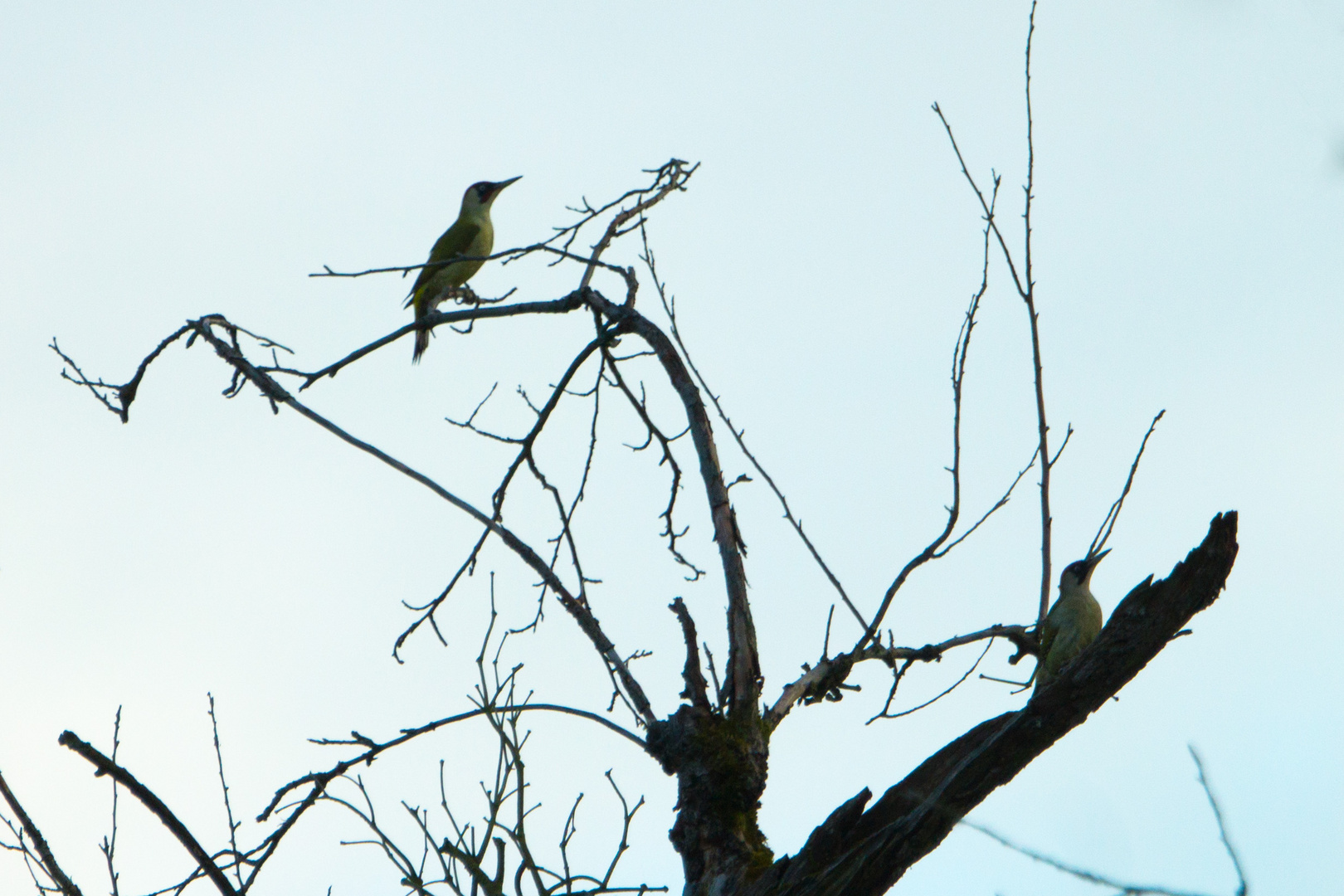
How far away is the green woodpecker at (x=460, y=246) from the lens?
891cm

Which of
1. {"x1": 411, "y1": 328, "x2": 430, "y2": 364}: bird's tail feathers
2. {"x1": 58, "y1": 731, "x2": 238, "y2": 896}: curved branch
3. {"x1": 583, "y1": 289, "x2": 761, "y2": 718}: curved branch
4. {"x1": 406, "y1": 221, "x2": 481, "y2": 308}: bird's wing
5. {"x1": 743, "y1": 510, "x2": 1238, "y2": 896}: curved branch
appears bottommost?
{"x1": 743, "y1": 510, "x2": 1238, "y2": 896}: curved branch

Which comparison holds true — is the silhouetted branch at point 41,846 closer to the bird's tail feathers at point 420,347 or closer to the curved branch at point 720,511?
the curved branch at point 720,511

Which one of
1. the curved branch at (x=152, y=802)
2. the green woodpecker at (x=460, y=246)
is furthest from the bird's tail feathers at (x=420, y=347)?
the curved branch at (x=152, y=802)

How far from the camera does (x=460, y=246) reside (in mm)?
9859

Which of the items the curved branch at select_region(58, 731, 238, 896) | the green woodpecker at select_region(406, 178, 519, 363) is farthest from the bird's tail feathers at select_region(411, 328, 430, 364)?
the curved branch at select_region(58, 731, 238, 896)

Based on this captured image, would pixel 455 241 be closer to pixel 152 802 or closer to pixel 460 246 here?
pixel 460 246

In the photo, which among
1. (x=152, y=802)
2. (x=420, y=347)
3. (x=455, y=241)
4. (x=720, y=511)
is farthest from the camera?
(x=455, y=241)

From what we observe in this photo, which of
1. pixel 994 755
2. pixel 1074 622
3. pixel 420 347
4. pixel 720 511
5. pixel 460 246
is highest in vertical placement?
pixel 460 246

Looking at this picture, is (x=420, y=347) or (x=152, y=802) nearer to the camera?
(x=152, y=802)

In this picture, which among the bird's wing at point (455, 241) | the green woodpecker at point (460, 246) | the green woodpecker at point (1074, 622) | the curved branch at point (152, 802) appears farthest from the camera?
the bird's wing at point (455, 241)

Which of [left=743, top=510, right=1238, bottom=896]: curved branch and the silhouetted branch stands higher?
the silhouetted branch

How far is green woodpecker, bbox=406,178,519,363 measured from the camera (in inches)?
351

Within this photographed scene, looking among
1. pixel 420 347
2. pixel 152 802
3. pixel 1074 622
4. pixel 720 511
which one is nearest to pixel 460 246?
pixel 420 347

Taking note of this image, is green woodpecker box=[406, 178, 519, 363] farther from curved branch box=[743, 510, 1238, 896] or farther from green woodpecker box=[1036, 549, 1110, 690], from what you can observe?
curved branch box=[743, 510, 1238, 896]
